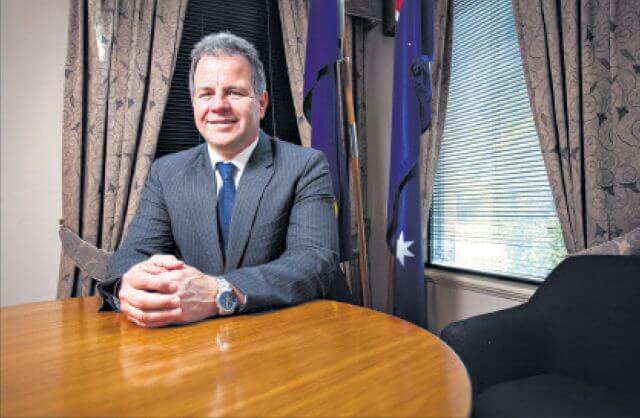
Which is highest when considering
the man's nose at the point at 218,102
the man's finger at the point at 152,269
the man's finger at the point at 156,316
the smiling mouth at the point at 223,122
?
the man's nose at the point at 218,102

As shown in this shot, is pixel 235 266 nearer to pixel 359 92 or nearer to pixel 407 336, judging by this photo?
pixel 407 336

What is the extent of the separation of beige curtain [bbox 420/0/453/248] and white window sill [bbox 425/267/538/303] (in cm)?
40

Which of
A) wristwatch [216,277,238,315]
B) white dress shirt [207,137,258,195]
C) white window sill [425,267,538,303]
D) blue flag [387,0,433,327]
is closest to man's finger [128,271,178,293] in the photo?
wristwatch [216,277,238,315]

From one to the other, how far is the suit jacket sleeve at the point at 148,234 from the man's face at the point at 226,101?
0.30 m

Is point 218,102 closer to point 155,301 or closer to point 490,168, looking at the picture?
point 155,301

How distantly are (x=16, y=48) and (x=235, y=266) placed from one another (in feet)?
7.22

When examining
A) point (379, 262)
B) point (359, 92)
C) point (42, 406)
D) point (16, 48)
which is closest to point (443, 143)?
point (359, 92)

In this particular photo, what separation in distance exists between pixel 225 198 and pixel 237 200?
0.32 ft

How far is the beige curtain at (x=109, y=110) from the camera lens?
8.66 ft

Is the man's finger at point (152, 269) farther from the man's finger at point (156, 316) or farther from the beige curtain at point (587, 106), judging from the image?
the beige curtain at point (587, 106)

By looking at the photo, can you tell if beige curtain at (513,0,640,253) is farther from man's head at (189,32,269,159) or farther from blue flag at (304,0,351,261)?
man's head at (189,32,269,159)

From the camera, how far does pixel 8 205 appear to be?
257 cm

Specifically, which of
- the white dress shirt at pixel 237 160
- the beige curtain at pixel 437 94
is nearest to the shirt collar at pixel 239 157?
the white dress shirt at pixel 237 160

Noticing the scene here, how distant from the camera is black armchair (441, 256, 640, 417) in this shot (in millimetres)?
1336
